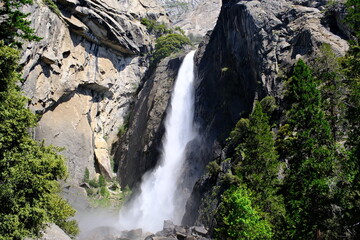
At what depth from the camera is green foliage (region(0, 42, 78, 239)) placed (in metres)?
13.2

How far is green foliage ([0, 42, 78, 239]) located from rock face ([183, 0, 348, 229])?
17.6m

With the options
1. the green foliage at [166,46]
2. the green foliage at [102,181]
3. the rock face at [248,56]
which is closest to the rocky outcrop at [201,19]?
the green foliage at [166,46]

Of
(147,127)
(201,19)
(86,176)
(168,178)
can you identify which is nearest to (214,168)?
(168,178)

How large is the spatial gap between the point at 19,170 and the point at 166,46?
48939 millimetres

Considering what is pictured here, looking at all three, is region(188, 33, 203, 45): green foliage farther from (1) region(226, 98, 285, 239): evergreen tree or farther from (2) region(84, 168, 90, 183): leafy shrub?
(1) region(226, 98, 285, 239): evergreen tree

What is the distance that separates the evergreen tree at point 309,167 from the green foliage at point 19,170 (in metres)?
12.1

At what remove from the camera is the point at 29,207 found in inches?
536

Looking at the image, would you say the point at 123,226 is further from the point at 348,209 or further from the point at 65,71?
the point at 348,209

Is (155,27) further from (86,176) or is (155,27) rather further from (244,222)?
(244,222)

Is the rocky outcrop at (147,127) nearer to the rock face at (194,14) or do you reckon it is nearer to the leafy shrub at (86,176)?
the leafy shrub at (86,176)

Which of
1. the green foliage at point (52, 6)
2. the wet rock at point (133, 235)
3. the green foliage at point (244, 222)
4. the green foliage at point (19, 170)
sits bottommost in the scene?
the wet rock at point (133, 235)

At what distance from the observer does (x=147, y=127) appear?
1976 inches

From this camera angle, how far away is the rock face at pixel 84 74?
40625 millimetres

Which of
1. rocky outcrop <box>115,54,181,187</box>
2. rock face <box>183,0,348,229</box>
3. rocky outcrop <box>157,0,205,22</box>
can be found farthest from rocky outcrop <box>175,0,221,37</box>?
rock face <box>183,0,348,229</box>
